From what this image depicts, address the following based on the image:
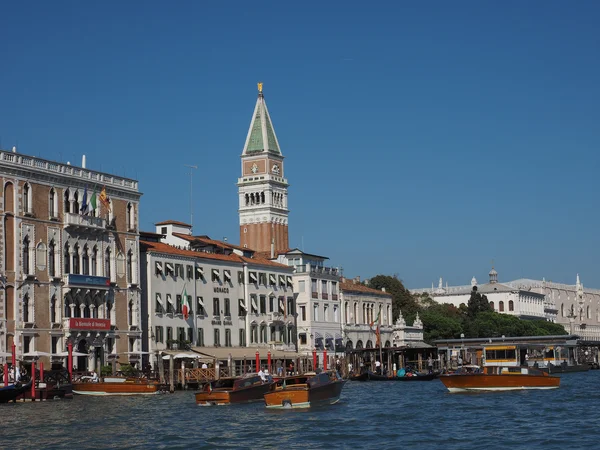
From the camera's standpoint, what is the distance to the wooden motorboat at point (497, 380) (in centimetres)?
6391

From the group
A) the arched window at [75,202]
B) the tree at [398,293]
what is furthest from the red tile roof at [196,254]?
the tree at [398,293]

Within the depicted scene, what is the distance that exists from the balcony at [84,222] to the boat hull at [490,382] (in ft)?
84.1

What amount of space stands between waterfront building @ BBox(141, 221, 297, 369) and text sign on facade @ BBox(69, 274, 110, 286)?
5856mm

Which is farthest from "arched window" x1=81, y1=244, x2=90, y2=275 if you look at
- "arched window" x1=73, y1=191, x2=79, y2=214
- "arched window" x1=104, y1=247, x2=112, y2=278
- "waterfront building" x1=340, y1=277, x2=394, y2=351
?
"waterfront building" x1=340, y1=277, x2=394, y2=351

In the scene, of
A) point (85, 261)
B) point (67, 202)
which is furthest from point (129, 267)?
point (67, 202)

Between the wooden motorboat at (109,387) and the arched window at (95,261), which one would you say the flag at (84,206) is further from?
the wooden motorboat at (109,387)

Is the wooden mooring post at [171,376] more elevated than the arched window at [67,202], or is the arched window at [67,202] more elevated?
the arched window at [67,202]

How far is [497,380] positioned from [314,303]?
40.7m

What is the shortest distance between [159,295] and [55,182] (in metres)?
13.5

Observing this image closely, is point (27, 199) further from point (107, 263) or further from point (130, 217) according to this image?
point (130, 217)

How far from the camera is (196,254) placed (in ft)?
295

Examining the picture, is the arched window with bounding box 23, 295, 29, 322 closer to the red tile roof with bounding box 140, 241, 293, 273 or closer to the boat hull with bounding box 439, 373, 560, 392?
the red tile roof with bounding box 140, 241, 293, 273

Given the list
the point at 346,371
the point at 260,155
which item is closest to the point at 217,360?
the point at 346,371

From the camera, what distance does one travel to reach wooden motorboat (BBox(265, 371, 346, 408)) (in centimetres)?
5516
